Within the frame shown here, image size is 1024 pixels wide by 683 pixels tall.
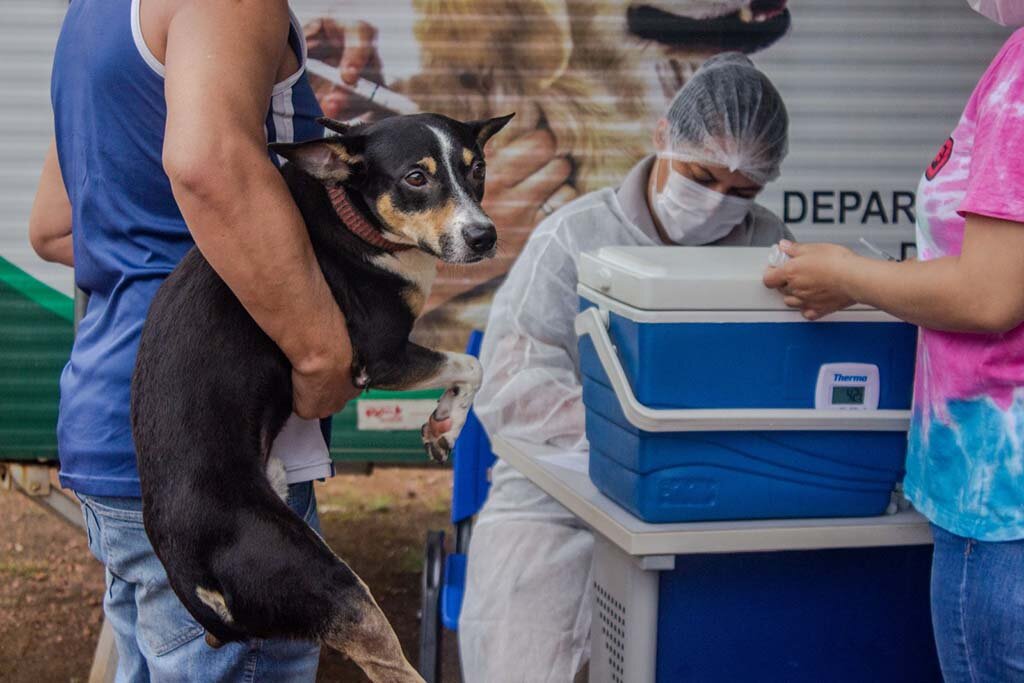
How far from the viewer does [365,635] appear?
1.79m

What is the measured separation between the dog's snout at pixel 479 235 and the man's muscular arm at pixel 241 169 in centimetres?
32

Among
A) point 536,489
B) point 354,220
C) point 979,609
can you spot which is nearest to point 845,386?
point 979,609

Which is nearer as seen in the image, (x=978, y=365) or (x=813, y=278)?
(x=978, y=365)

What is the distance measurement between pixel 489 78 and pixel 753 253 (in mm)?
2172

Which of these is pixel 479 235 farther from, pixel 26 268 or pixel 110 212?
pixel 26 268

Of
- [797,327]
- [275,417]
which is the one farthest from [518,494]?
[275,417]

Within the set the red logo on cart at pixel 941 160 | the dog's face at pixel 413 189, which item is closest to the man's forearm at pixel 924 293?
the red logo on cart at pixel 941 160

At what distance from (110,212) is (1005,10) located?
1417 millimetres

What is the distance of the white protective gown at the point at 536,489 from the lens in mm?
3023

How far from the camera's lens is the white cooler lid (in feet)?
7.26

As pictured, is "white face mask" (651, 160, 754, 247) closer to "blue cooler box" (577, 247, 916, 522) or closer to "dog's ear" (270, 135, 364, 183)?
"blue cooler box" (577, 247, 916, 522)

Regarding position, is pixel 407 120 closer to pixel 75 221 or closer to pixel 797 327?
pixel 75 221

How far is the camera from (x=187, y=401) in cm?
185

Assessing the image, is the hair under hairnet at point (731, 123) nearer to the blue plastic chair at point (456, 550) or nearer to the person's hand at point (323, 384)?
the blue plastic chair at point (456, 550)
